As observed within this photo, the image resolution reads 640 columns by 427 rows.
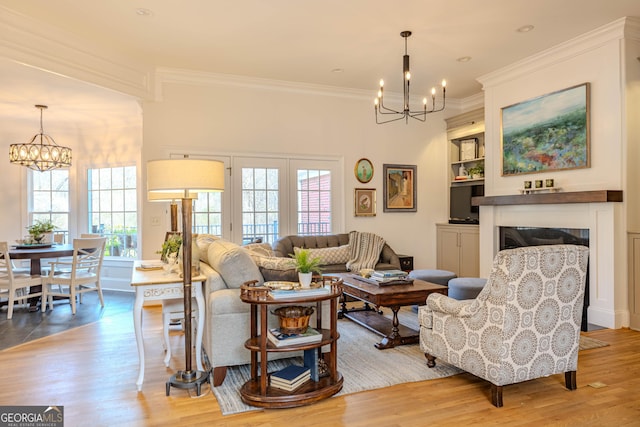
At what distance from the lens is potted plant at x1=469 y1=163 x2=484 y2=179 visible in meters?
6.26

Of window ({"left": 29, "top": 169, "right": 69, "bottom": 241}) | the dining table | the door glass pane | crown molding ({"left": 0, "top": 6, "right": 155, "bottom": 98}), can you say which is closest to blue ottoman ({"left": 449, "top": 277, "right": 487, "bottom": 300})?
the door glass pane

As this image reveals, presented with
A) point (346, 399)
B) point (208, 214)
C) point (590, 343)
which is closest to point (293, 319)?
point (346, 399)

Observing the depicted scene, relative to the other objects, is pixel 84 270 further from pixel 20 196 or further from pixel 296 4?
pixel 296 4

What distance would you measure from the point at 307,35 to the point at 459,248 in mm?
3933

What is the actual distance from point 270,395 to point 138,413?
0.80 meters

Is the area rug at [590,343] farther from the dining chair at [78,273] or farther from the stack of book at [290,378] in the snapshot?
the dining chair at [78,273]

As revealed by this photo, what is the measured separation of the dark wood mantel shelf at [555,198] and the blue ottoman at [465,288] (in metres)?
1.28

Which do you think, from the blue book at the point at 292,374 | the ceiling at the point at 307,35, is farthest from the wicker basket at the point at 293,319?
the ceiling at the point at 307,35

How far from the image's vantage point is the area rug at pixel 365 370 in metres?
2.72

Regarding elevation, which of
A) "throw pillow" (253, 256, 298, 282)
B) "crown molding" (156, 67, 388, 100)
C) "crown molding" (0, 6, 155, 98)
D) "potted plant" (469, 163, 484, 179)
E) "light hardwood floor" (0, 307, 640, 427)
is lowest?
"light hardwood floor" (0, 307, 640, 427)

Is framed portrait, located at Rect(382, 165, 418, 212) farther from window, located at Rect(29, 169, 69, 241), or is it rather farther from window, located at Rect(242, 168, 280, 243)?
window, located at Rect(29, 169, 69, 241)

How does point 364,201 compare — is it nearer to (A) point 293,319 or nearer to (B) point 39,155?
(A) point 293,319

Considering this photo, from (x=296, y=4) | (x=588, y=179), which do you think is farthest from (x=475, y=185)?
(x=296, y=4)

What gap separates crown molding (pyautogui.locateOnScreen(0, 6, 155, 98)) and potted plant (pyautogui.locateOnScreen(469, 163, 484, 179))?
15.6 ft
